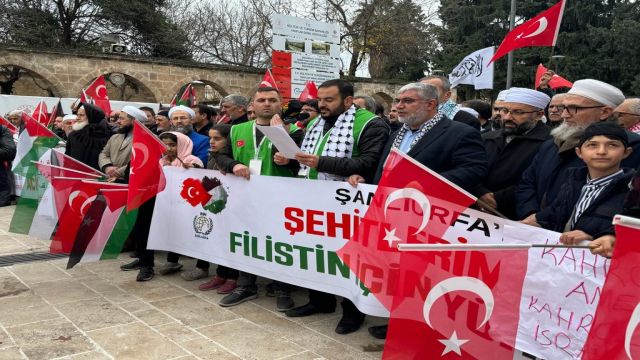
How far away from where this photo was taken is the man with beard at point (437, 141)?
354cm

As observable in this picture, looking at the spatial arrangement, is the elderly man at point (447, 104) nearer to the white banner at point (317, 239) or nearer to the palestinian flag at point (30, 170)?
the white banner at point (317, 239)

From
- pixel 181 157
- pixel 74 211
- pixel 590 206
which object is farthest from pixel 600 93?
pixel 74 211

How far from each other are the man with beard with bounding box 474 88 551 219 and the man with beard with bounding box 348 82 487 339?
0.73 feet

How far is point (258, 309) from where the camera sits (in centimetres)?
452

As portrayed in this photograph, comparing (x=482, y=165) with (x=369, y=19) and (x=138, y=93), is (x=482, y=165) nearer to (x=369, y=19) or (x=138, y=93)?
(x=138, y=93)

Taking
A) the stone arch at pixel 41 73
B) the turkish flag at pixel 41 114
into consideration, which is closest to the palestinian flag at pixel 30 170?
the turkish flag at pixel 41 114

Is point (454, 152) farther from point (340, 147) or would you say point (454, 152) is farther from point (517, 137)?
point (340, 147)

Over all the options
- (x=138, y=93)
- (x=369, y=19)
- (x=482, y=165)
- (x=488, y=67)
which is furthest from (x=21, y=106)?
(x=369, y=19)

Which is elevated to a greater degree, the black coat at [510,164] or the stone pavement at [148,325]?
the black coat at [510,164]

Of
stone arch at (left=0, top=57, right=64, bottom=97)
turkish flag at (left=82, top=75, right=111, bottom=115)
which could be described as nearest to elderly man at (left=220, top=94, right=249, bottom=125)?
turkish flag at (left=82, top=75, right=111, bottom=115)

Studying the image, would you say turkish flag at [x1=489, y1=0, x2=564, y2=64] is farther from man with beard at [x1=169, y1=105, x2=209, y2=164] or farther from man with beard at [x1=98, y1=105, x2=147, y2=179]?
man with beard at [x1=98, y1=105, x2=147, y2=179]

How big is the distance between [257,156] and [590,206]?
9.01 feet

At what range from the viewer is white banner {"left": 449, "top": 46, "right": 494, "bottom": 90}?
8.59 m

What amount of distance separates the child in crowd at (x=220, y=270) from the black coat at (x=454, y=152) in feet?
6.50
